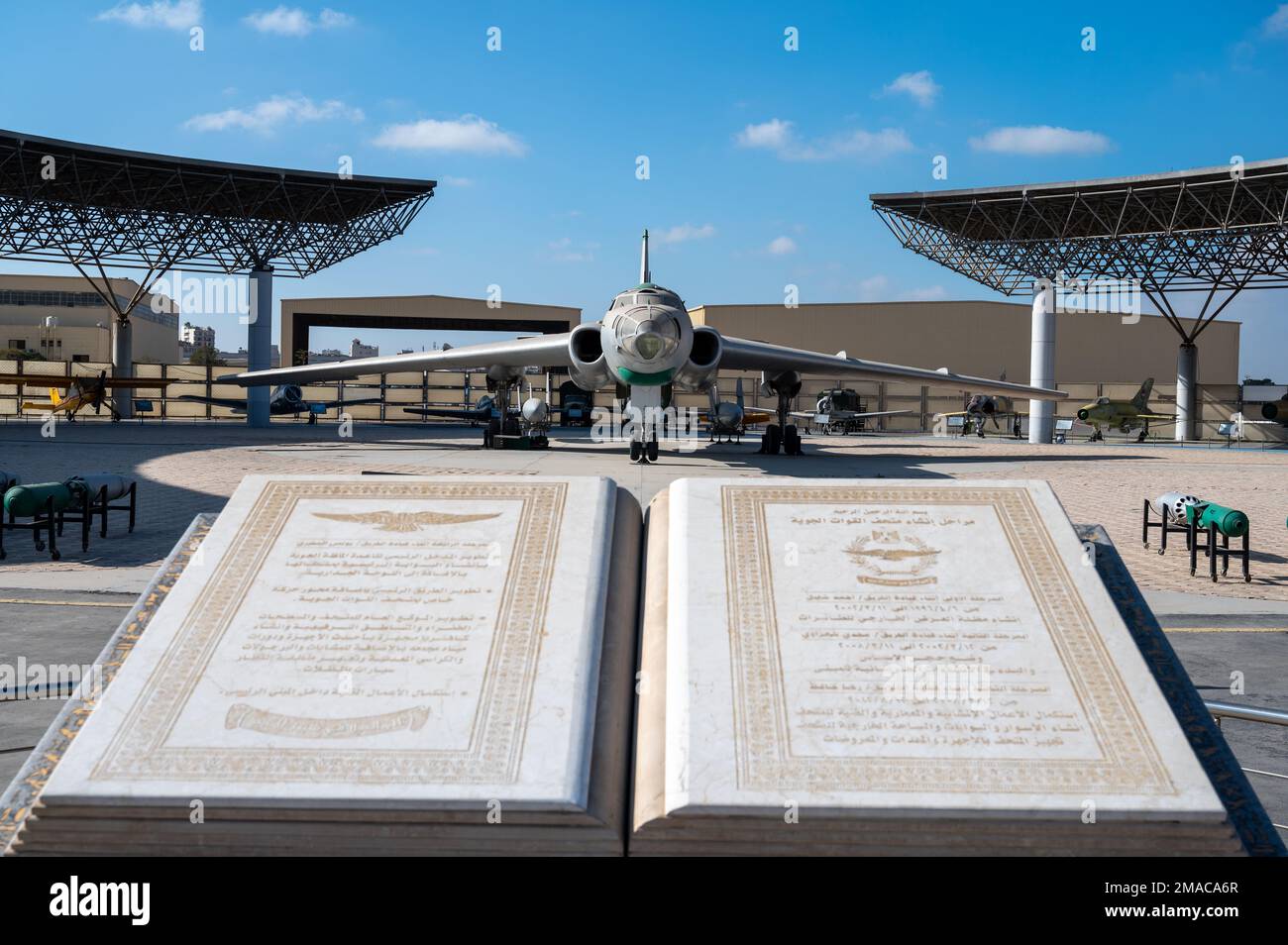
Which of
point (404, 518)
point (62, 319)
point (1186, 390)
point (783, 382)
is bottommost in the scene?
point (404, 518)

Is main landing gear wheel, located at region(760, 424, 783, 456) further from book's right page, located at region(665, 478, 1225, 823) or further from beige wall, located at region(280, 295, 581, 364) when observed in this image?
beige wall, located at region(280, 295, 581, 364)

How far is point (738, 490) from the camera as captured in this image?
12.2 ft

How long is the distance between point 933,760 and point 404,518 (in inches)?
80.8

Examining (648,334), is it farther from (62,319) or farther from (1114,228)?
(62,319)

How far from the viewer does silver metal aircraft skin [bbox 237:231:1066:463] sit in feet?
55.8

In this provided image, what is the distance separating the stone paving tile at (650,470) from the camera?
1106 cm

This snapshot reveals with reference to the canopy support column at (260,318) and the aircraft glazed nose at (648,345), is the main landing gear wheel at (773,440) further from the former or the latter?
the canopy support column at (260,318)

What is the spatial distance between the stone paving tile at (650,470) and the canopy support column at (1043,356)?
639cm

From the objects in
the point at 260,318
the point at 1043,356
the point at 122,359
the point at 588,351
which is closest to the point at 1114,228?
the point at 1043,356

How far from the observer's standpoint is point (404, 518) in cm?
356

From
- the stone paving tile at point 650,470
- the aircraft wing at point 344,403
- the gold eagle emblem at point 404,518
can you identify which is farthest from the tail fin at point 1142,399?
the gold eagle emblem at point 404,518

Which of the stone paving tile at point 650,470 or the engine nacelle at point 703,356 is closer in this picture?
the stone paving tile at point 650,470
